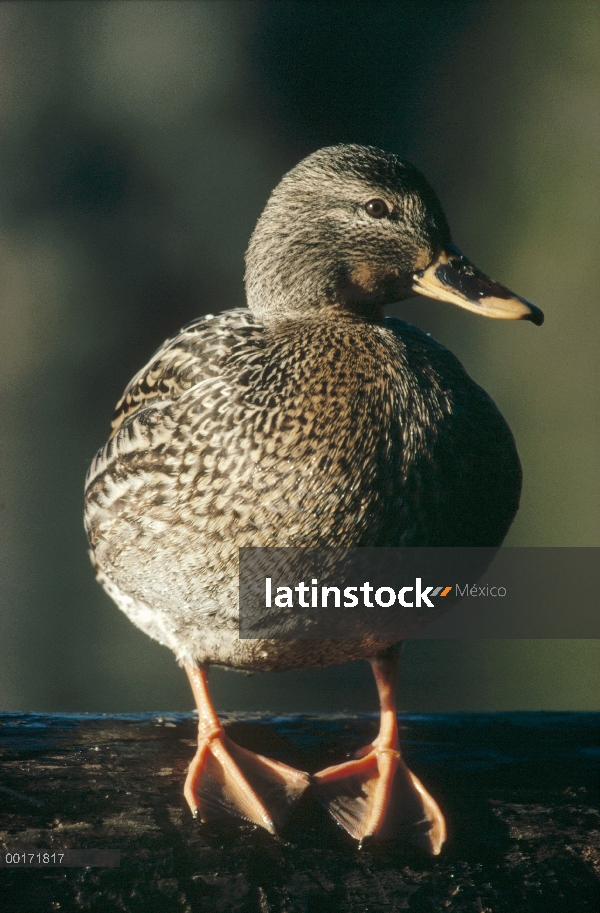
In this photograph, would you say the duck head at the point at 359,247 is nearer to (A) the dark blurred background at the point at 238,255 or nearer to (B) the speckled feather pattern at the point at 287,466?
(B) the speckled feather pattern at the point at 287,466

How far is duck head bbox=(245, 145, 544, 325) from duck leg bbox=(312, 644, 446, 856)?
95 centimetres

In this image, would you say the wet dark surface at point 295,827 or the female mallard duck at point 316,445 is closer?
the wet dark surface at point 295,827

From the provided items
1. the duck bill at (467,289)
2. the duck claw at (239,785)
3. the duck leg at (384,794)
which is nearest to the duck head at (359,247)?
the duck bill at (467,289)

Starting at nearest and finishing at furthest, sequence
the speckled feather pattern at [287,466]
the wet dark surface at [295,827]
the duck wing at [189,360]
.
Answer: the wet dark surface at [295,827] → the speckled feather pattern at [287,466] → the duck wing at [189,360]

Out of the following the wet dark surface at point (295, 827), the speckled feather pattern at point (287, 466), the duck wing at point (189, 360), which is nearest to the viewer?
the wet dark surface at point (295, 827)

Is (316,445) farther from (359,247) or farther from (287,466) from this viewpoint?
(359,247)

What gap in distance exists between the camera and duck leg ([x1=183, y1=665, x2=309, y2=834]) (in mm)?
2285

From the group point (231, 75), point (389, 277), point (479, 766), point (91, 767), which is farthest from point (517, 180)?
point (91, 767)

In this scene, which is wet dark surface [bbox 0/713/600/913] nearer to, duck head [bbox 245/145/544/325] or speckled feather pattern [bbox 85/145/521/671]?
speckled feather pattern [bbox 85/145/521/671]

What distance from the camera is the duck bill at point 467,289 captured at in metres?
2.24

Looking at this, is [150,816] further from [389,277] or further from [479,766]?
[389,277]

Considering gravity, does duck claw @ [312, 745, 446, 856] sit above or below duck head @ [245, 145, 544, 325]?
below

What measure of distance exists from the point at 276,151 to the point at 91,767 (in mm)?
3679

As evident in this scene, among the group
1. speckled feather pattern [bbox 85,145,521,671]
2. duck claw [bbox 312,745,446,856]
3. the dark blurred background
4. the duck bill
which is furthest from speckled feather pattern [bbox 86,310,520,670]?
the dark blurred background
